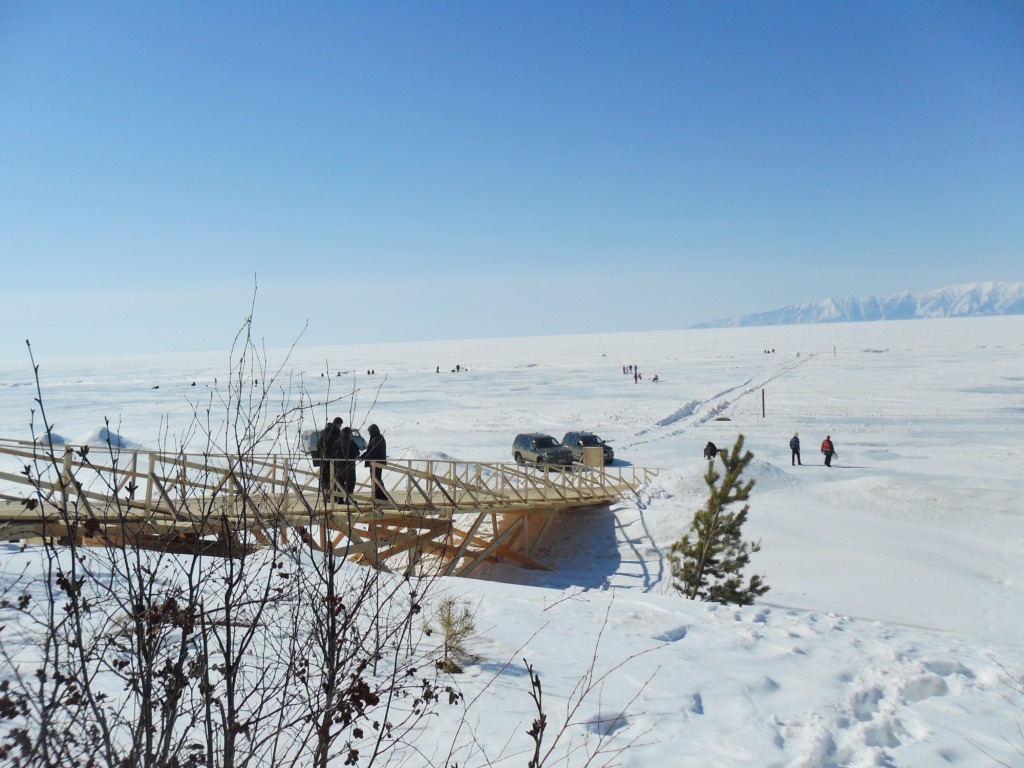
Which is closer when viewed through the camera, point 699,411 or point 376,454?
point 376,454

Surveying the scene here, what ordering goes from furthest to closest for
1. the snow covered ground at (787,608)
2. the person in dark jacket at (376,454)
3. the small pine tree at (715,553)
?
the person in dark jacket at (376,454) → the small pine tree at (715,553) → the snow covered ground at (787,608)

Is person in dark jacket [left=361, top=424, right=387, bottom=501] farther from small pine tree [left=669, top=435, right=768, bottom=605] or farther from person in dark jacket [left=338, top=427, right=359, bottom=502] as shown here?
small pine tree [left=669, top=435, right=768, bottom=605]

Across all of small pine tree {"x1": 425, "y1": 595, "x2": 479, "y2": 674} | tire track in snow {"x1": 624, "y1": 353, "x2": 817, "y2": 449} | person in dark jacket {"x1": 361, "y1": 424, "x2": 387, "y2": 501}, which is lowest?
tire track in snow {"x1": 624, "y1": 353, "x2": 817, "y2": 449}

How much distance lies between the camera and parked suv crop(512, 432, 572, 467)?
24.1 m

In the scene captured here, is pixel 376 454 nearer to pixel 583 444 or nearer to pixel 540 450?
pixel 540 450

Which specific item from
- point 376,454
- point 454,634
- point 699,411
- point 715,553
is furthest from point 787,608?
point 699,411

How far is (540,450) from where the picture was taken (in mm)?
24469

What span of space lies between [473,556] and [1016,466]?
1765 centimetres

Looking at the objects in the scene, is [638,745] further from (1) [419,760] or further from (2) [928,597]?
(2) [928,597]

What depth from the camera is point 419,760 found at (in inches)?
191

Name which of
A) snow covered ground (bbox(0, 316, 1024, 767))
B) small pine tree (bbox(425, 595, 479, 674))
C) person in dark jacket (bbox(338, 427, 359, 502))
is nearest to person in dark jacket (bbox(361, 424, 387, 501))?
person in dark jacket (bbox(338, 427, 359, 502))

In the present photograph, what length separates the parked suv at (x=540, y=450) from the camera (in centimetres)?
2411

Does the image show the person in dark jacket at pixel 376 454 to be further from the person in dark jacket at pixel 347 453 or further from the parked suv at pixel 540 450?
the parked suv at pixel 540 450

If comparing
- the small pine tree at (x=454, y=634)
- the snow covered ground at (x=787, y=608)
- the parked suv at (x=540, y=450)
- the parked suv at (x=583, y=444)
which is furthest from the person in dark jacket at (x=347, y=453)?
the parked suv at (x=583, y=444)
